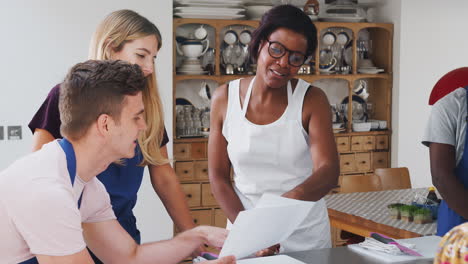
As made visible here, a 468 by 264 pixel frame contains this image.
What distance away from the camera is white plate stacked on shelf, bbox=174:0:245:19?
17.2ft

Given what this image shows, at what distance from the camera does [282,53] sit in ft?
6.98

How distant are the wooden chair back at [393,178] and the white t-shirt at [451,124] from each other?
7.69ft

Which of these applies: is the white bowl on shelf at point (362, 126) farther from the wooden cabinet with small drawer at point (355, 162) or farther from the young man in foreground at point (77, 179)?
the young man in foreground at point (77, 179)

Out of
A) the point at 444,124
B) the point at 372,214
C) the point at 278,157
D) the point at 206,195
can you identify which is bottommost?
the point at 206,195

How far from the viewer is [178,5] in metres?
5.33

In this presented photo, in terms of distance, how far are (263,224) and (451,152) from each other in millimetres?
904

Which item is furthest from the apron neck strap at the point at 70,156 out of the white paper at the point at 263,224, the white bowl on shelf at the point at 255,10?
the white bowl on shelf at the point at 255,10

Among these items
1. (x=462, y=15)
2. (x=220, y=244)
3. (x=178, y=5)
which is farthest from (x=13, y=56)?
(x=462, y=15)

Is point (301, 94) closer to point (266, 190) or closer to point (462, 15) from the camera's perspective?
point (266, 190)

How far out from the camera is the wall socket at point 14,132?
441 cm

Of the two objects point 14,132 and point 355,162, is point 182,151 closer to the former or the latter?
point 14,132

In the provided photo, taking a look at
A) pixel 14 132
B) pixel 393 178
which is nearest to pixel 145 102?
pixel 14 132

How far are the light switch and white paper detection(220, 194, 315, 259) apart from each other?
3035 mm

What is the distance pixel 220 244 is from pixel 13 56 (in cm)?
295
